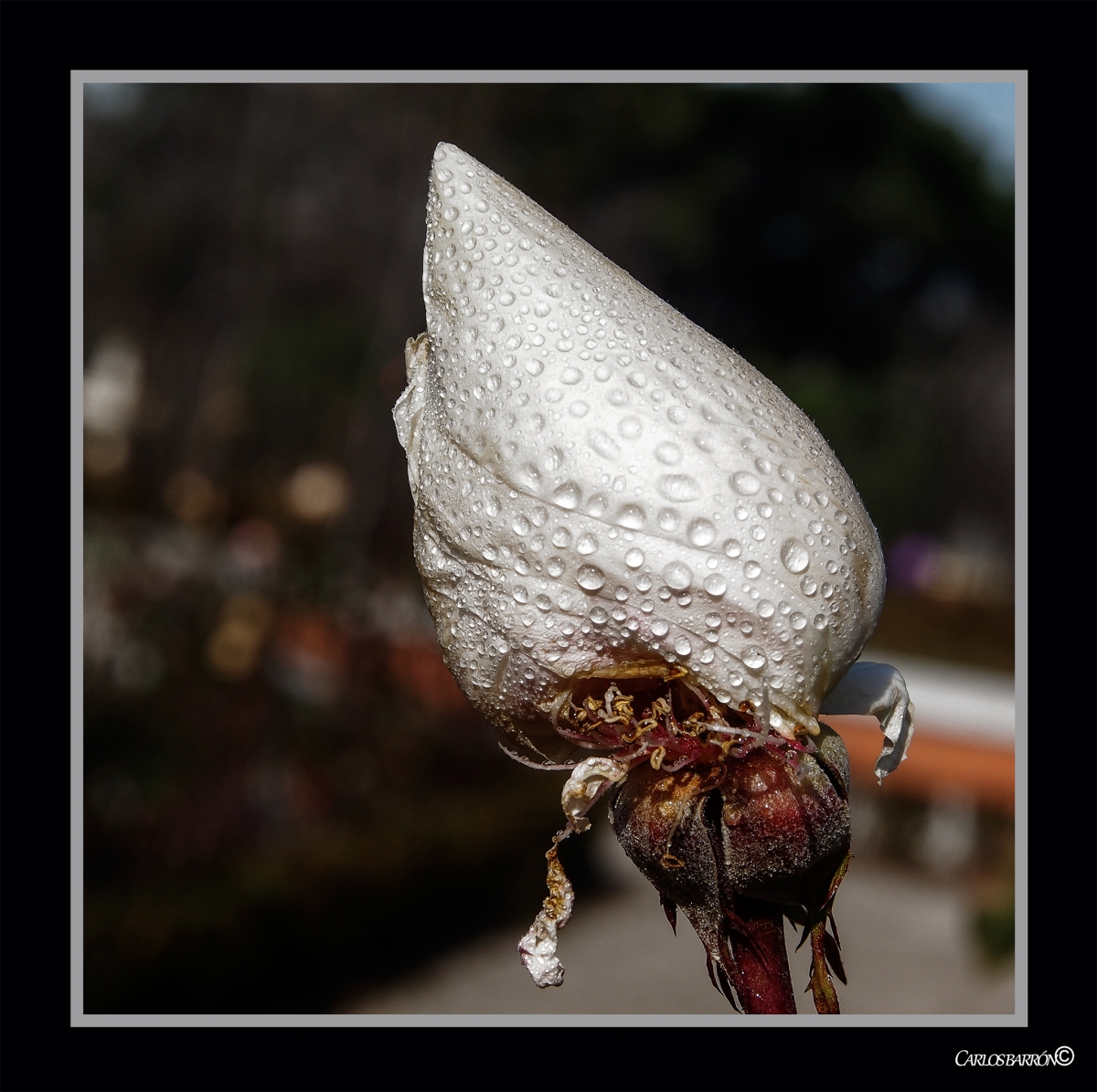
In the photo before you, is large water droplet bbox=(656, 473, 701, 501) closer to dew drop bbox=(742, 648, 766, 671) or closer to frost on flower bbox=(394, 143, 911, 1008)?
frost on flower bbox=(394, 143, 911, 1008)

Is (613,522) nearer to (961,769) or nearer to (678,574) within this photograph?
(678,574)

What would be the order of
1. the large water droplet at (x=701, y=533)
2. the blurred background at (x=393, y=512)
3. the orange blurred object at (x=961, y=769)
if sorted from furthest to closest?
1. the orange blurred object at (x=961, y=769)
2. the blurred background at (x=393, y=512)
3. the large water droplet at (x=701, y=533)

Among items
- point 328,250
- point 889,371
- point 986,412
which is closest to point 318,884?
point 328,250

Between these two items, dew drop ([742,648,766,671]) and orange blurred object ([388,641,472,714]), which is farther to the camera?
orange blurred object ([388,641,472,714])

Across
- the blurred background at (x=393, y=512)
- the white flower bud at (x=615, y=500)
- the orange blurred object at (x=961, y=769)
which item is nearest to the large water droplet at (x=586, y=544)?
the white flower bud at (x=615, y=500)

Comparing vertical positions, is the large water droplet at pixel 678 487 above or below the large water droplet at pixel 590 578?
above

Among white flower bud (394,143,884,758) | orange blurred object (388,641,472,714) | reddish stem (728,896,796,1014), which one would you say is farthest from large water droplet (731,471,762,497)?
orange blurred object (388,641,472,714)

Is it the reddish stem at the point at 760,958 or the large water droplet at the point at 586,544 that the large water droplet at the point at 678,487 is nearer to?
the large water droplet at the point at 586,544
